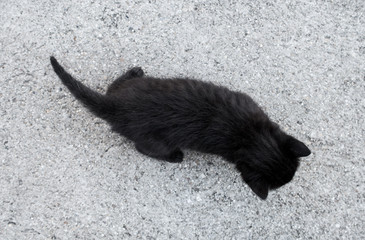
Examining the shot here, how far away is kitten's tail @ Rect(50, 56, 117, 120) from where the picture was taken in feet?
8.57

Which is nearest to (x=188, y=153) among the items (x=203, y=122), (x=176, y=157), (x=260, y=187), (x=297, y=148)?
(x=176, y=157)

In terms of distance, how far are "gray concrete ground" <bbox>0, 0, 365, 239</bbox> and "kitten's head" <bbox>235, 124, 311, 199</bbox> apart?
70cm

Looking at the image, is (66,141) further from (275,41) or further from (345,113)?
(345,113)

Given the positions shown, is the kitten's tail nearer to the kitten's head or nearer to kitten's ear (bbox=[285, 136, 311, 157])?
the kitten's head

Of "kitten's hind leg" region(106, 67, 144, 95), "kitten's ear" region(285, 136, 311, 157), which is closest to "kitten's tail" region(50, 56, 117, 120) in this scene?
"kitten's hind leg" region(106, 67, 144, 95)

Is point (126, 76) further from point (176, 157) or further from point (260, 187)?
point (260, 187)

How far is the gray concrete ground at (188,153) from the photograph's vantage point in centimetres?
327

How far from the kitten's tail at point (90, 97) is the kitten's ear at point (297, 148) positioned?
150 cm

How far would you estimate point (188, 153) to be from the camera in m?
3.35

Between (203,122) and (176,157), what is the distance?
2.40ft

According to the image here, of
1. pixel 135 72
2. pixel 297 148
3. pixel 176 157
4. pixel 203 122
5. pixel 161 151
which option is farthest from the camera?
pixel 135 72

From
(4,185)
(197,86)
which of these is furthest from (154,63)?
(4,185)

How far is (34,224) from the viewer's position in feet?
10.8

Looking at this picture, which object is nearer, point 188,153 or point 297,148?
point 297,148
